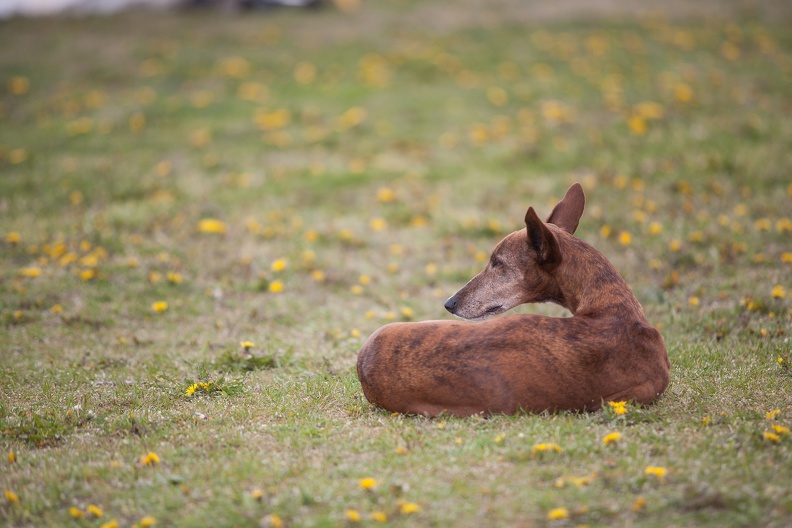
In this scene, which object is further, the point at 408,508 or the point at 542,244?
the point at 542,244

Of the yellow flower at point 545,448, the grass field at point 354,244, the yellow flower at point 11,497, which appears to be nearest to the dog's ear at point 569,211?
the grass field at point 354,244

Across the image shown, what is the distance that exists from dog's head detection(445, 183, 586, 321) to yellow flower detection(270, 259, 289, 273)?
3.27 meters

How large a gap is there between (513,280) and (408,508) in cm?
215

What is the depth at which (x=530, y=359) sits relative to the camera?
482 cm

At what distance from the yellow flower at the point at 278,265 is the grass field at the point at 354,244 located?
60mm

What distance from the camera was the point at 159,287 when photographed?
821cm

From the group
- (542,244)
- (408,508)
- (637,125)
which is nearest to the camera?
(408,508)

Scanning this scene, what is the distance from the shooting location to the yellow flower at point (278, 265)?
8453 millimetres

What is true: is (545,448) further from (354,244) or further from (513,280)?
(354,244)

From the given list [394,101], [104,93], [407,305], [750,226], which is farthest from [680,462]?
[104,93]

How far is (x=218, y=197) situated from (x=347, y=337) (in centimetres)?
454

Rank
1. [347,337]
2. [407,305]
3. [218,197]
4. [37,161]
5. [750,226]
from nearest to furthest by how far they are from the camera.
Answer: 1. [347,337]
2. [407,305]
3. [750,226]
4. [218,197]
5. [37,161]

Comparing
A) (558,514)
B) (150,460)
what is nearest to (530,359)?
(558,514)

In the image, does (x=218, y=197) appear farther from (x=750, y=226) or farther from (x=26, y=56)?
(x=26, y=56)
